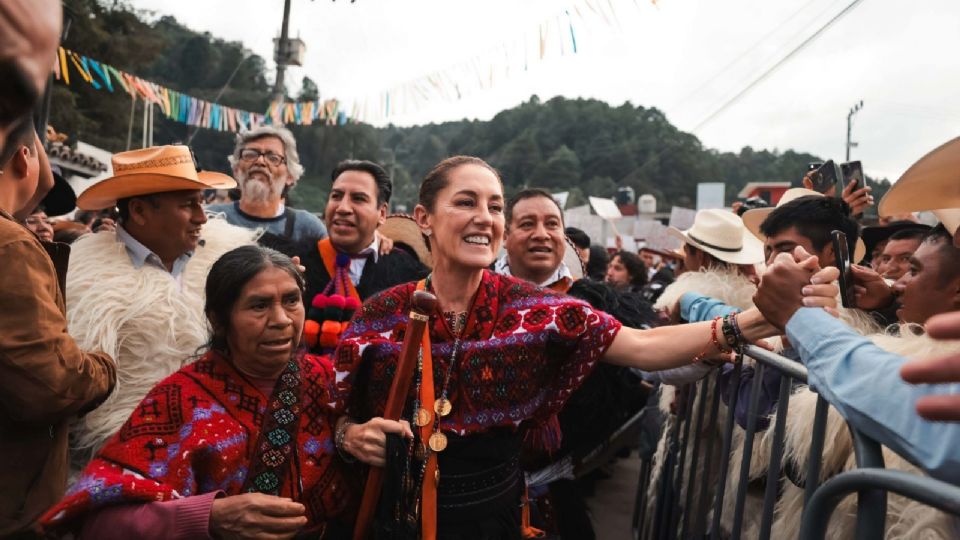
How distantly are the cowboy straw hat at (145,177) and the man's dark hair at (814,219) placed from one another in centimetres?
254

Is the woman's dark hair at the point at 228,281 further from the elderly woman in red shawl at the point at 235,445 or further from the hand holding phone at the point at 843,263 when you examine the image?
the hand holding phone at the point at 843,263

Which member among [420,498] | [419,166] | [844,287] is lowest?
[420,498]

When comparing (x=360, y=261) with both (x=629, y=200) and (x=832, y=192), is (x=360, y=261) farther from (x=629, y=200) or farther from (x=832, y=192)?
(x=629, y=200)

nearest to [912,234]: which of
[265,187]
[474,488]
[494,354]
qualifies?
[494,354]

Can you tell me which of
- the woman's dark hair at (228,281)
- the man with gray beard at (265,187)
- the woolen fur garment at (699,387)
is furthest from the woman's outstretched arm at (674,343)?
the man with gray beard at (265,187)

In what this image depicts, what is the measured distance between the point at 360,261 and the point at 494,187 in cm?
149

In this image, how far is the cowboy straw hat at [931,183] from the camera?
1.28 meters

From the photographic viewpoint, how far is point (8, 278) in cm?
166

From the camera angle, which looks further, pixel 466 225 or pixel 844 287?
pixel 466 225

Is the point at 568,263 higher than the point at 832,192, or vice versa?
the point at 832,192

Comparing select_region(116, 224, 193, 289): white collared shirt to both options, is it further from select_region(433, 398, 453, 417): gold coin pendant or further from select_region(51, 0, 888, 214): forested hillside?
select_region(51, 0, 888, 214): forested hillside

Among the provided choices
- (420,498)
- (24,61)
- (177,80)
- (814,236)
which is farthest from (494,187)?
(177,80)

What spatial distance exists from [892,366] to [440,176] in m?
1.45

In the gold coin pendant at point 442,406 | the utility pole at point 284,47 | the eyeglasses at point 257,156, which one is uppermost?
the utility pole at point 284,47
